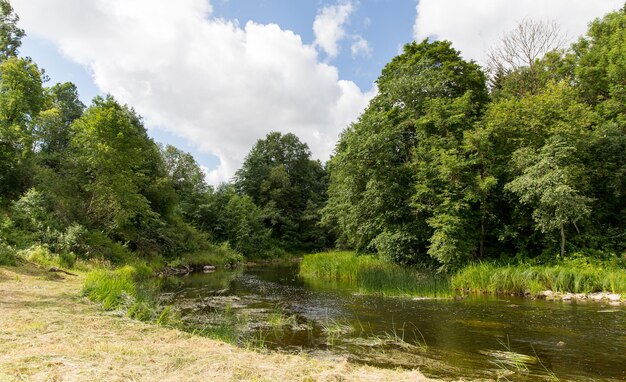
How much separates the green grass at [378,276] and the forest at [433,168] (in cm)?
121

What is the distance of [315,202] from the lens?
5691 cm

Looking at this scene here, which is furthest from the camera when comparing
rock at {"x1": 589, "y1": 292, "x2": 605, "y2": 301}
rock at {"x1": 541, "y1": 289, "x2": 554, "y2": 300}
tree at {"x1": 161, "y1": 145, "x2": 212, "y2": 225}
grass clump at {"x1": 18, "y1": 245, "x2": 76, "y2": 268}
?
tree at {"x1": 161, "y1": 145, "x2": 212, "y2": 225}

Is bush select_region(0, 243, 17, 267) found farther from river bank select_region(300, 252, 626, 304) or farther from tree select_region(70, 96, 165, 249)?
river bank select_region(300, 252, 626, 304)

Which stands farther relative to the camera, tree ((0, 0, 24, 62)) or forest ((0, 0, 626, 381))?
tree ((0, 0, 24, 62))

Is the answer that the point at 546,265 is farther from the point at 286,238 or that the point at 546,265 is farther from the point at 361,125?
the point at 286,238

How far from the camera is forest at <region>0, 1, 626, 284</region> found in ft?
58.4

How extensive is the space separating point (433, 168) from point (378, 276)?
21.4 feet

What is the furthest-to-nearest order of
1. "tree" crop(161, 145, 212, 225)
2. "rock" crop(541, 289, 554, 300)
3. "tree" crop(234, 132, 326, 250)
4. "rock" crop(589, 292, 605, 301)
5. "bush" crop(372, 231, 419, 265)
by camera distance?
"tree" crop(234, 132, 326, 250) → "tree" crop(161, 145, 212, 225) → "bush" crop(372, 231, 419, 265) → "rock" crop(541, 289, 554, 300) → "rock" crop(589, 292, 605, 301)

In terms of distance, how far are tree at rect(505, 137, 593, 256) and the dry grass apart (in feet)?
47.6

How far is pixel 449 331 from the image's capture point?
362 inches

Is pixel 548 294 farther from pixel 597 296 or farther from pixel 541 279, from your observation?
pixel 597 296

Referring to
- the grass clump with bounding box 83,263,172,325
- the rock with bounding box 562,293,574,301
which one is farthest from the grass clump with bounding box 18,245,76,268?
the rock with bounding box 562,293,574,301

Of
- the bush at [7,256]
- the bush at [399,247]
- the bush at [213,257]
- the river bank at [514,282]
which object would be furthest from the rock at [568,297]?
the bush at [213,257]

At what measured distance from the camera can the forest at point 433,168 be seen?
58.4 feet
